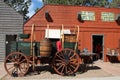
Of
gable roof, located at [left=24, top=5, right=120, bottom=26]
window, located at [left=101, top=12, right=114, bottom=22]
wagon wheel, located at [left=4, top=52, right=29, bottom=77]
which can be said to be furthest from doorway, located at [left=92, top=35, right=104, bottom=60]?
wagon wheel, located at [left=4, top=52, right=29, bottom=77]

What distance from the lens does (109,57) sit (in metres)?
25.3

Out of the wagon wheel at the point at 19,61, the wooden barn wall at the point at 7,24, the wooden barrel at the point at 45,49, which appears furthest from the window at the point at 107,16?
the wagon wheel at the point at 19,61

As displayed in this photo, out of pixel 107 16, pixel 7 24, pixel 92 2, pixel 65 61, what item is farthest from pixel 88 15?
pixel 92 2

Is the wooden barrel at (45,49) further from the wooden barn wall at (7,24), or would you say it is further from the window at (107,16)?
the window at (107,16)

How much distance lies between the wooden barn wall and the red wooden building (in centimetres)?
62

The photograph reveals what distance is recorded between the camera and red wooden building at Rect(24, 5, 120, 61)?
2419 centimetres

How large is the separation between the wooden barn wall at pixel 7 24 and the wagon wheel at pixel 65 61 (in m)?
8.33

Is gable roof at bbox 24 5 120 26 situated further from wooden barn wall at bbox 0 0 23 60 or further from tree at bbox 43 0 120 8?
tree at bbox 43 0 120 8

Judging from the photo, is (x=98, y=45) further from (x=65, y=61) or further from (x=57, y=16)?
(x=65, y=61)

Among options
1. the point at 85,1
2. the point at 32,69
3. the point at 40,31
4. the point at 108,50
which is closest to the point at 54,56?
the point at 32,69

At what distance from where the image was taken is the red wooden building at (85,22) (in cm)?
2419

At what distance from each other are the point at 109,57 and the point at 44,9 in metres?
6.30

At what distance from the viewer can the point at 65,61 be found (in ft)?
53.5

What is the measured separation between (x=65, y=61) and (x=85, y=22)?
9.07 m
